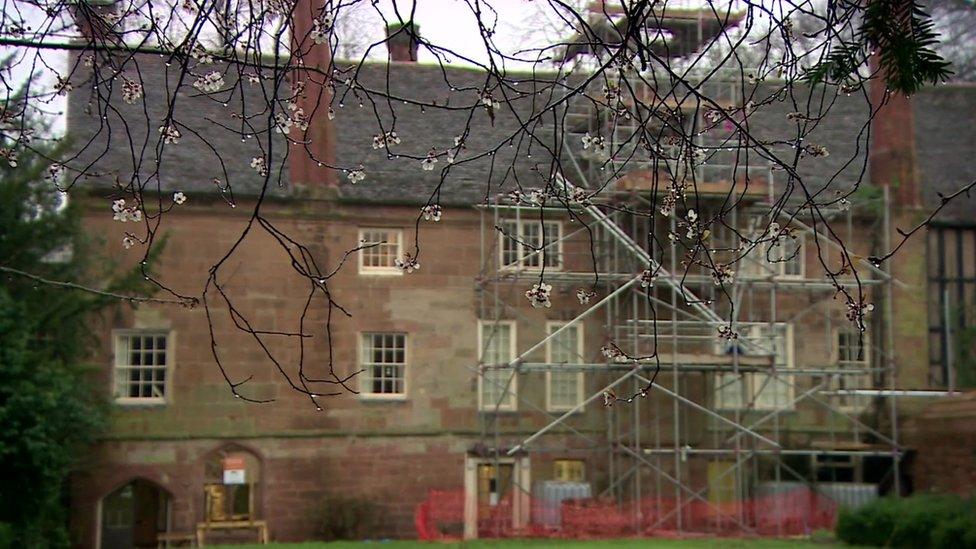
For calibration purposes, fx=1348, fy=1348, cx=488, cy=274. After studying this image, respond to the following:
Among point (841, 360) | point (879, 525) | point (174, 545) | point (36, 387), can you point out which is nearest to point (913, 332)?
point (841, 360)

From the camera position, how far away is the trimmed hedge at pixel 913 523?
20.5 meters

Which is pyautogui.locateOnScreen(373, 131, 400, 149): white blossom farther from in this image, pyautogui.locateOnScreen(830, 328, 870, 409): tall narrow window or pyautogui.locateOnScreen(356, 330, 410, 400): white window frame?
pyautogui.locateOnScreen(830, 328, 870, 409): tall narrow window

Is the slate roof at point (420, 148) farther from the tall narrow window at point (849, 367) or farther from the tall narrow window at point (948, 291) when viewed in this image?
the tall narrow window at point (948, 291)

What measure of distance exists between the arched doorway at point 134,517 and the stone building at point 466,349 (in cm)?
10

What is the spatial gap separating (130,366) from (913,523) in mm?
14236

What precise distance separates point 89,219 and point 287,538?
7065mm

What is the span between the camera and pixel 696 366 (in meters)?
25.0

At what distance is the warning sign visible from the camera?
981 inches

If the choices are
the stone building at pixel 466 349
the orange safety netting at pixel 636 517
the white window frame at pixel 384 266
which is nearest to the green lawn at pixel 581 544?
the orange safety netting at pixel 636 517

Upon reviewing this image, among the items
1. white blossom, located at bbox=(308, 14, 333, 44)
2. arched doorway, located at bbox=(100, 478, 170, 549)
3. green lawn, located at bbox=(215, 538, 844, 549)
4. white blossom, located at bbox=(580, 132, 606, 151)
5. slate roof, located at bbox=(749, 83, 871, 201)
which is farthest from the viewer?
arched doorway, located at bbox=(100, 478, 170, 549)

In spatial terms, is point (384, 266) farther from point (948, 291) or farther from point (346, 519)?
point (948, 291)

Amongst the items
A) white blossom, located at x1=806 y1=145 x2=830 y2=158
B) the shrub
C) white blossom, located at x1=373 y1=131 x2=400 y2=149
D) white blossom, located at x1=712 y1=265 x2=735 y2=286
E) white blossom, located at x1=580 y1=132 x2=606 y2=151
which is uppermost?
white blossom, located at x1=580 y1=132 x2=606 y2=151

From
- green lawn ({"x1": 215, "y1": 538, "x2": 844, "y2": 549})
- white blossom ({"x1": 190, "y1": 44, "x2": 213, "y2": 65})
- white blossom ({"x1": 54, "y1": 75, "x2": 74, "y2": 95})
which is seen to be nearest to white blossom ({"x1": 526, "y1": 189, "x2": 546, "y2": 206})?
white blossom ({"x1": 190, "y1": 44, "x2": 213, "y2": 65})

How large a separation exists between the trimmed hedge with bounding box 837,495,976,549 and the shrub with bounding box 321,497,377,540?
338 inches
